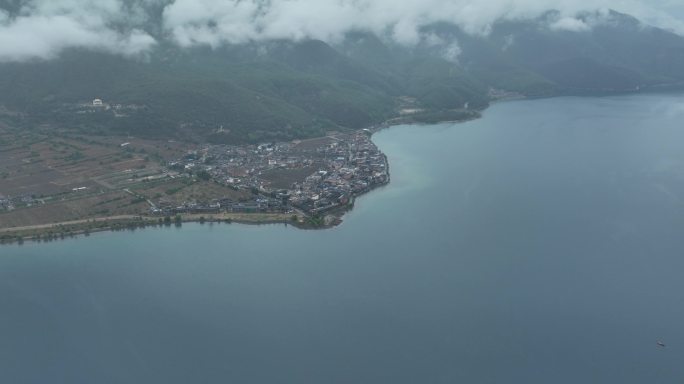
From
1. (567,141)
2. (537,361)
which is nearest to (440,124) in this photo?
(567,141)

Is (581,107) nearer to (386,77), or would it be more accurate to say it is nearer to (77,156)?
(386,77)

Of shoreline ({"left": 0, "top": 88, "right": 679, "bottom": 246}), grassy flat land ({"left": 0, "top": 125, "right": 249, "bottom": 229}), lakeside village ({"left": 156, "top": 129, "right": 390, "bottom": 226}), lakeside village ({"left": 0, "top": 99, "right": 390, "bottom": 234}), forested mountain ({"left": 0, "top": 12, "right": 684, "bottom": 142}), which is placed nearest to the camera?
shoreline ({"left": 0, "top": 88, "right": 679, "bottom": 246})

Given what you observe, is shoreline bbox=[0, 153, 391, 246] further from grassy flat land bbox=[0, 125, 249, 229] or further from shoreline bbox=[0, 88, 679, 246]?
grassy flat land bbox=[0, 125, 249, 229]

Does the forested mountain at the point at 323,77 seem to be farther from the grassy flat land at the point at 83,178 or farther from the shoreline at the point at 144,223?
the shoreline at the point at 144,223

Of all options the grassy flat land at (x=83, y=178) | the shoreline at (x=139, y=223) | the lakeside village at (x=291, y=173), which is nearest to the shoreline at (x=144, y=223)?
the shoreline at (x=139, y=223)

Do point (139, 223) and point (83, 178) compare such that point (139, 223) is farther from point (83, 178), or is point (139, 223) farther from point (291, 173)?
point (291, 173)

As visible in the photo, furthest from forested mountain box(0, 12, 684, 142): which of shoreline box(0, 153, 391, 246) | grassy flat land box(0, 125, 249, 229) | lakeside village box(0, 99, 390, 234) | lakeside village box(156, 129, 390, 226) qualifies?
shoreline box(0, 153, 391, 246)

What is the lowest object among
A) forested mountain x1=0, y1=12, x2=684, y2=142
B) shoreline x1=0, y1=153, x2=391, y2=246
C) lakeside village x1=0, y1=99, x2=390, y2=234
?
shoreline x1=0, y1=153, x2=391, y2=246
